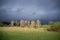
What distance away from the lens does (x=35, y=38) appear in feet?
9.29

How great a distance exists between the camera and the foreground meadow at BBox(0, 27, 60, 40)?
281 centimetres

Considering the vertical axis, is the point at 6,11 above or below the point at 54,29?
above

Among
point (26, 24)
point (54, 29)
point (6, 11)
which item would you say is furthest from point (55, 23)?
point (6, 11)

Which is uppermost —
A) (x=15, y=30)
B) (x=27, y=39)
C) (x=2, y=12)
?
(x=2, y=12)

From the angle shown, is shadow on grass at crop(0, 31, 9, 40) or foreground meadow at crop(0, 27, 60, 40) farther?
shadow on grass at crop(0, 31, 9, 40)

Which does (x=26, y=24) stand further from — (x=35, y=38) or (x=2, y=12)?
(x=2, y=12)

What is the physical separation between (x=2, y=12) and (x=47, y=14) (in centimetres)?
92

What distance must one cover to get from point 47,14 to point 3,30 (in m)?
0.95

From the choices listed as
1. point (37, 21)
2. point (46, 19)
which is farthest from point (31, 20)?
point (46, 19)

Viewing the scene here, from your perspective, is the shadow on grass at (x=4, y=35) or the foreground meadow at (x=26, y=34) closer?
the foreground meadow at (x=26, y=34)

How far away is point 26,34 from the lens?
2.86 meters

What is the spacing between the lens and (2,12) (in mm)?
2975

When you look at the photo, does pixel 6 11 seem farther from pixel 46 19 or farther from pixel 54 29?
pixel 54 29

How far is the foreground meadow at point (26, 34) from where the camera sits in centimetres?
281
